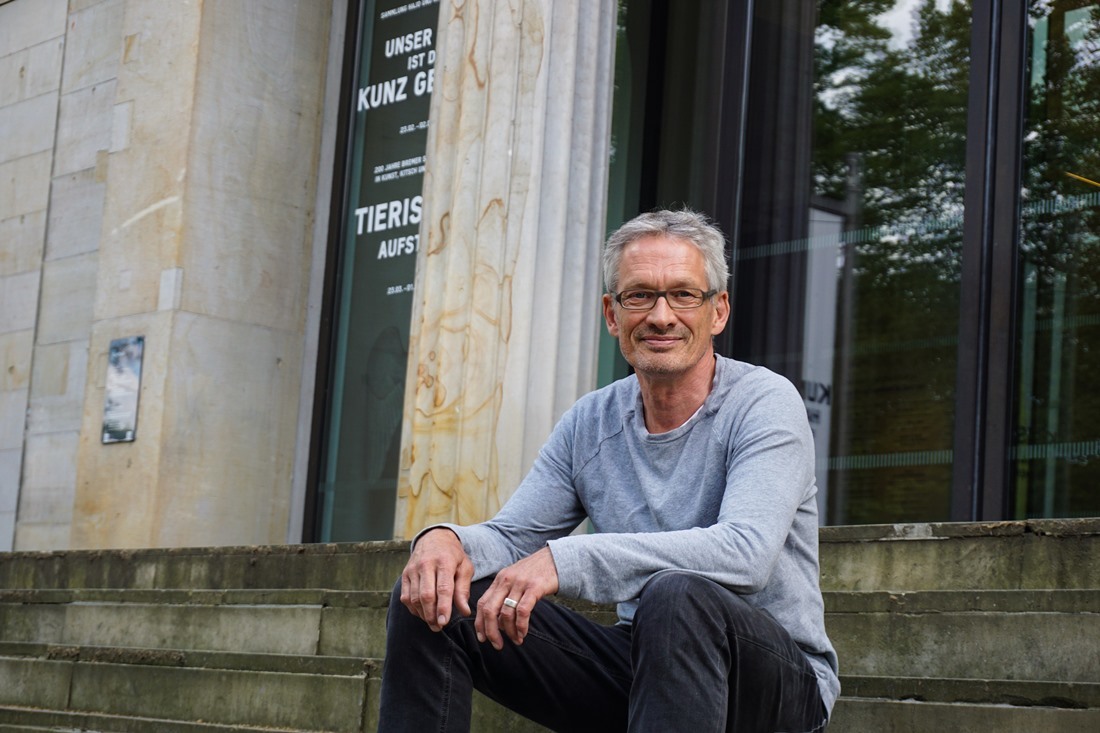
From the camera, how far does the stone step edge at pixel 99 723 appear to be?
5238 millimetres

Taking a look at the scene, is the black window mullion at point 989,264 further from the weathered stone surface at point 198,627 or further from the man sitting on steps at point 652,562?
the man sitting on steps at point 652,562

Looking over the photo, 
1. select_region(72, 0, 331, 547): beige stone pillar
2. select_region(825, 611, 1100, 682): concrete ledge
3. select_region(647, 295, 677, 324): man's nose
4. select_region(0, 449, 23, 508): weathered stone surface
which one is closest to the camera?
select_region(647, 295, 677, 324): man's nose

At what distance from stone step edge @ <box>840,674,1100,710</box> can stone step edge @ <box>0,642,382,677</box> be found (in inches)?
61.0

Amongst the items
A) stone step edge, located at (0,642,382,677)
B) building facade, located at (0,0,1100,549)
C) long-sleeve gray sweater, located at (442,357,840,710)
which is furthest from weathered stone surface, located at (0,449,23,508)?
long-sleeve gray sweater, located at (442,357,840,710)

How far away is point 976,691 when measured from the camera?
379cm

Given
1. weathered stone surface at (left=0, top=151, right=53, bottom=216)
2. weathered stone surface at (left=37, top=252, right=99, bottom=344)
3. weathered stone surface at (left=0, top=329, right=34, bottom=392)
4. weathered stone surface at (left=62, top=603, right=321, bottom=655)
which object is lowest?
weathered stone surface at (left=62, top=603, right=321, bottom=655)

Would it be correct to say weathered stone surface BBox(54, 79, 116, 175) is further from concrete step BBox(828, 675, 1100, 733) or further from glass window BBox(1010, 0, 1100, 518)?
concrete step BBox(828, 675, 1100, 733)

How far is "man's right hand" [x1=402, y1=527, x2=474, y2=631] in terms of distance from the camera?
3.23 m

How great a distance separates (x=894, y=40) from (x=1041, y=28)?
2.64 ft

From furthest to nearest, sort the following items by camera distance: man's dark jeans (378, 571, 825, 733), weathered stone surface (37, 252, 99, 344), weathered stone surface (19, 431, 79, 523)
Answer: weathered stone surface (37, 252, 99, 344) → weathered stone surface (19, 431, 79, 523) → man's dark jeans (378, 571, 825, 733)

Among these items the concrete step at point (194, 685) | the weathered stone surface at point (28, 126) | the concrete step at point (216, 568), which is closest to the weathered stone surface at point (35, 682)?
the concrete step at point (194, 685)

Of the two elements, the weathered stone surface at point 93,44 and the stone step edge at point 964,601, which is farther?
the weathered stone surface at point 93,44

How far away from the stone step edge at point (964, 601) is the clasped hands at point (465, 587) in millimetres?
1307

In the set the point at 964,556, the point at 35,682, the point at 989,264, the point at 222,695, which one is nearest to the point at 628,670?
the point at 964,556
